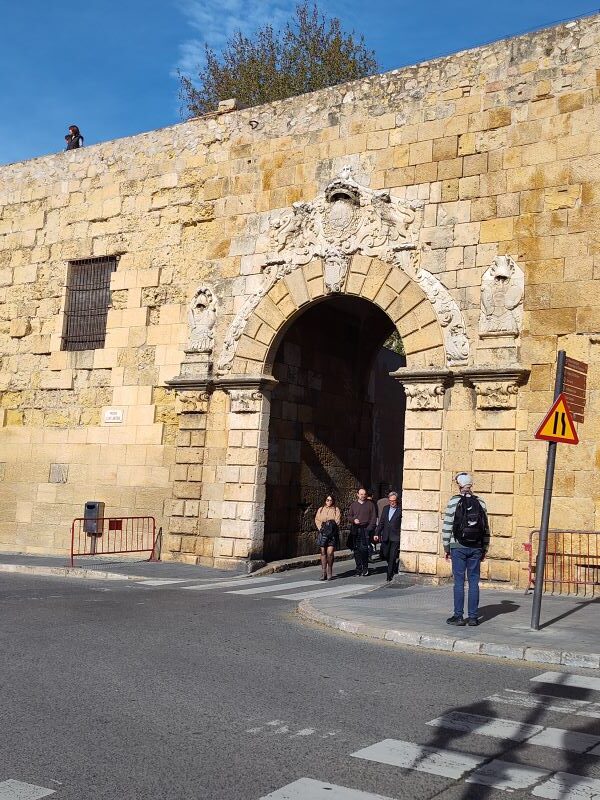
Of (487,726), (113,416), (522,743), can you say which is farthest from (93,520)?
(522,743)

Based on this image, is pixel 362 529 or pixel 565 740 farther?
pixel 362 529

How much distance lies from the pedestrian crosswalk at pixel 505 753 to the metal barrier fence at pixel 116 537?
1033 cm

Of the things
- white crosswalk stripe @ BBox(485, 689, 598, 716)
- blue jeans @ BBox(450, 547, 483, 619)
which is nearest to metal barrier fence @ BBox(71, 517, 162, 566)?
blue jeans @ BBox(450, 547, 483, 619)

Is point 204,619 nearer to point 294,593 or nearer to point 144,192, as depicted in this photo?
A: point 294,593

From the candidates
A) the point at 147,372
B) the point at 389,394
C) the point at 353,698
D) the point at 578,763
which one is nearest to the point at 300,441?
the point at 147,372

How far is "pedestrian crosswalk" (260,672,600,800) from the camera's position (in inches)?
158

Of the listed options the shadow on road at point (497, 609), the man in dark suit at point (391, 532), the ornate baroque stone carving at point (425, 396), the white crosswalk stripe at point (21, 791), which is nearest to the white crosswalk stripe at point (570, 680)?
the shadow on road at point (497, 609)

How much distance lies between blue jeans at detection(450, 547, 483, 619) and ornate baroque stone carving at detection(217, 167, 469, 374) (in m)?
4.51

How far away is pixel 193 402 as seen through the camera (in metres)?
15.1

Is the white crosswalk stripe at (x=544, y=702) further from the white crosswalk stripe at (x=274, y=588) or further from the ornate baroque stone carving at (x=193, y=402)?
the ornate baroque stone carving at (x=193, y=402)

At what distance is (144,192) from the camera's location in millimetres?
16516

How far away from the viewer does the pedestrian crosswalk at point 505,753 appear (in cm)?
402

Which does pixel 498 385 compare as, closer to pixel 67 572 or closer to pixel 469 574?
pixel 469 574

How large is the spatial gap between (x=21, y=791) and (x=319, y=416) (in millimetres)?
13044
